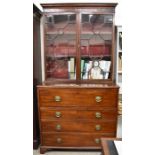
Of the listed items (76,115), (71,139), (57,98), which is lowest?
(71,139)

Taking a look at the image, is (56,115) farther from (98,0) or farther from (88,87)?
(98,0)

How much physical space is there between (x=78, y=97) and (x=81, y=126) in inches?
15.9

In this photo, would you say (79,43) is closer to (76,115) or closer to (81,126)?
(76,115)

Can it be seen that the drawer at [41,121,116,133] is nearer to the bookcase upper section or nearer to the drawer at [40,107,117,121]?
the drawer at [40,107,117,121]

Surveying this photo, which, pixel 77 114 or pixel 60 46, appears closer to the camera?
pixel 77 114

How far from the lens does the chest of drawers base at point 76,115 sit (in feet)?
8.54

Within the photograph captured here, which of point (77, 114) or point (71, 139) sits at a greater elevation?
point (77, 114)

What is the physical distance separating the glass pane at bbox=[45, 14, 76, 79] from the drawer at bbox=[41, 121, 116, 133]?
661 mm

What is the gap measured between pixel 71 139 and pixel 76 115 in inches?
13.8

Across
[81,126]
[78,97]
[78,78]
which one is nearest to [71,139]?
[81,126]

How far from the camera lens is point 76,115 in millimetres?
2637

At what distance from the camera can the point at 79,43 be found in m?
2.76
